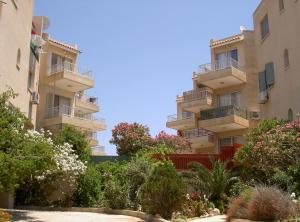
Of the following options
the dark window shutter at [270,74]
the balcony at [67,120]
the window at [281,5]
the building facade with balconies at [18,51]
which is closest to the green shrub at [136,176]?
the building facade with balconies at [18,51]

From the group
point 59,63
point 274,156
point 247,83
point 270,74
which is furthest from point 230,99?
point 274,156

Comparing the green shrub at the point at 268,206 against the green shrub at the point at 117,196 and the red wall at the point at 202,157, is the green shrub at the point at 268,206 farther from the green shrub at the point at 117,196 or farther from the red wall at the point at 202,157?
the red wall at the point at 202,157

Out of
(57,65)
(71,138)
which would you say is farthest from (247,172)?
(57,65)

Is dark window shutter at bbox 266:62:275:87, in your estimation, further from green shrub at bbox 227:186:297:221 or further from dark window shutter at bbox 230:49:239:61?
green shrub at bbox 227:186:297:221

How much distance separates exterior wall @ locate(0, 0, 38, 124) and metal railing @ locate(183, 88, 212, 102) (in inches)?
656

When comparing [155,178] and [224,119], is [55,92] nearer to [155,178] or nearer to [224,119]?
[224,119]

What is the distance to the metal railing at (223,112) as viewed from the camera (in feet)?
110

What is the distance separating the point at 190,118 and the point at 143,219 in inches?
1076

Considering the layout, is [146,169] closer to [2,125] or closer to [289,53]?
[2,125]

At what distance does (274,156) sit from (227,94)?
718 inches

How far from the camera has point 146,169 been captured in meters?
20.9

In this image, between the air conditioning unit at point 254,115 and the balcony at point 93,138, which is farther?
Result: the balcony at point 93,138

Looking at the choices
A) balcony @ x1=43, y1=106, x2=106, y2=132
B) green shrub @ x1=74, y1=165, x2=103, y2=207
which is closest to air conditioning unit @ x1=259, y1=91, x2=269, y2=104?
green shrub @ x1=74, y1=165, x2=103, y2=207

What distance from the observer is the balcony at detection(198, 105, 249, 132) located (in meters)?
33.4
